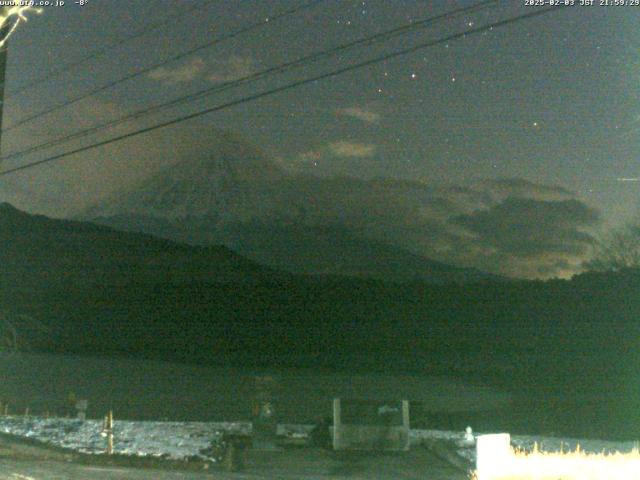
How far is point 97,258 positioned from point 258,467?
9066 cm

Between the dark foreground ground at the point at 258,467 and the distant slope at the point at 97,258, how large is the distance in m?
55.0

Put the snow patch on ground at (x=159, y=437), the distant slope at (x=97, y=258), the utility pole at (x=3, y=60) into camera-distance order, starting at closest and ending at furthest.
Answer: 1. the utility pole at (x=3, y=60)
2. the snow patch on ground at (x=159, y=437)
3. the distant slope at (x=97, y=258)

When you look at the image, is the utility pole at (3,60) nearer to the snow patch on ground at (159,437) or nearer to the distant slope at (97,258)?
the snow patch on ground at (159,437)

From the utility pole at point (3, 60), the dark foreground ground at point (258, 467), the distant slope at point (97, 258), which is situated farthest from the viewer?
the distant slope at point (97, 258)

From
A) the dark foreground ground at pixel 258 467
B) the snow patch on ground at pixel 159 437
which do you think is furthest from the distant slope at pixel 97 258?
the dark foreground ground at pixel 258 467

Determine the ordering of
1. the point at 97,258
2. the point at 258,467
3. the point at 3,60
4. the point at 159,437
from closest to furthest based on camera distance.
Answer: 1. the point at 3,60
2. the point at 258,467
3. the point at 159,437
4. the point at 97,258

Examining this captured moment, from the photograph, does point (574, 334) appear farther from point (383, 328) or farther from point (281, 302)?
point (281, 302)

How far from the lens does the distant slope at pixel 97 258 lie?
87688 millimetres

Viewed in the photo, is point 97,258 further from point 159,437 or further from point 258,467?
point 258,467

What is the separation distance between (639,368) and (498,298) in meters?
17.5

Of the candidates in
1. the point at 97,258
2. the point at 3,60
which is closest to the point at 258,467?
the point at 3,60

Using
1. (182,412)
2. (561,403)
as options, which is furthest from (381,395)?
(182,412)

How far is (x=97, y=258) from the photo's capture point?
106 metres

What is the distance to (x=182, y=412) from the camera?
1576 inches
